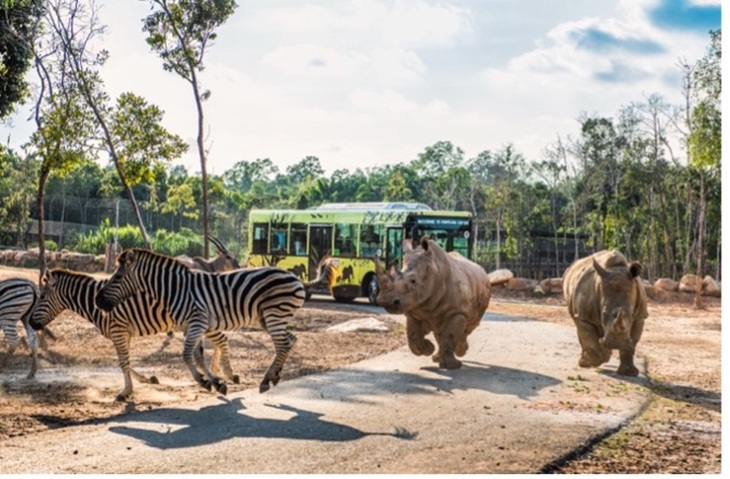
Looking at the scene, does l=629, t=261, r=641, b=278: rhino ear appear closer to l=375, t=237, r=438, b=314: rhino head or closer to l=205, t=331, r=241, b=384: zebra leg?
l=375, t=237, r=438, b=314: rhino head

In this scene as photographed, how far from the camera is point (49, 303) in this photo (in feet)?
29.1

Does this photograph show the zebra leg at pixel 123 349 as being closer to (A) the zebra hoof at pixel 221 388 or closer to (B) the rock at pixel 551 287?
(A) the zebra hoof at pixel 221 388

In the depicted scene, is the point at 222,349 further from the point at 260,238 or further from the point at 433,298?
the point at 260,238

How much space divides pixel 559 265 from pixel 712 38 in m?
14.6

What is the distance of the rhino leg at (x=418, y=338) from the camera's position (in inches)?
392

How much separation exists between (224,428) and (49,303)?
3.05m

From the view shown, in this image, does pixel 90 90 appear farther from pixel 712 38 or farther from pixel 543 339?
pixel 712 38

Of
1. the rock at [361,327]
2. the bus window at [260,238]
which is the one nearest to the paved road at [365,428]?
the rock at [361,327]

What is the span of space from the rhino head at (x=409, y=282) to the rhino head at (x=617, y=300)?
64.9 inches

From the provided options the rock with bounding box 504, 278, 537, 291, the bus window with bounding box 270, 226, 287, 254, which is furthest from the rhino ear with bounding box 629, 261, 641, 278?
the rock with bounding box 504, 278, 537, 291

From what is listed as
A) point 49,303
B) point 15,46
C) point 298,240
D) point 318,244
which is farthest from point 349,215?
point 49,303

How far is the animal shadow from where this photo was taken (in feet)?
20.7

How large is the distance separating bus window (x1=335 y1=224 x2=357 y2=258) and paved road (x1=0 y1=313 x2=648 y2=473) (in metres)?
9.88

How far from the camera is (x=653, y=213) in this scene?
2755 cm
